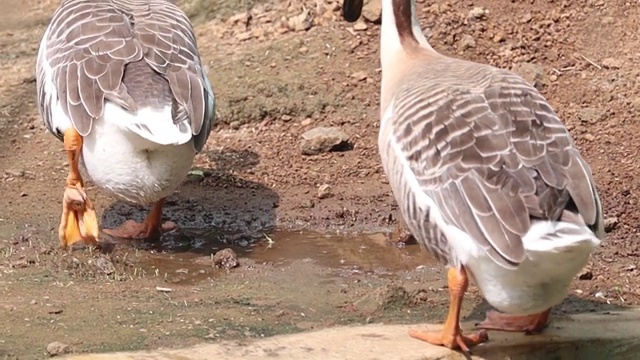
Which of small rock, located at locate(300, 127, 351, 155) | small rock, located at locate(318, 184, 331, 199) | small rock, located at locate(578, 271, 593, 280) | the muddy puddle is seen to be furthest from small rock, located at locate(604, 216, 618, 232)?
small rock, located at locate(300, 127, 351, 155)

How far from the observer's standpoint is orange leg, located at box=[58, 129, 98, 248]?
6621mm

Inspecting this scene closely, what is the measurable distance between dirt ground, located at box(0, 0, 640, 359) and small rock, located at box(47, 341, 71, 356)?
99 millimetres

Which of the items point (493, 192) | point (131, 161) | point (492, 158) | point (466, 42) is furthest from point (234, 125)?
point (493, 192)

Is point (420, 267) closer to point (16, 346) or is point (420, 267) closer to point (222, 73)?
point (16, 346)

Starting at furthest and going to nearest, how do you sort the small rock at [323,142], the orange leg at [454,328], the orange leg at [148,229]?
the small rock at [323,142]
the orange leg at [148,229]
the orange leg at [454,328]

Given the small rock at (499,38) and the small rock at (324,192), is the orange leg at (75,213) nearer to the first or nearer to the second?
the small rock at (324,192)

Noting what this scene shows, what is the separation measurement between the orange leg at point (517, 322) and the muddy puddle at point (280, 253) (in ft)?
3.94

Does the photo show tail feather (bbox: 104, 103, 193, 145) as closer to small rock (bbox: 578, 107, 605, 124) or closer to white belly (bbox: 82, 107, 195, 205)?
white belly (bbox: 82, 107, 195, 205)

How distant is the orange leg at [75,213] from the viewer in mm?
6621

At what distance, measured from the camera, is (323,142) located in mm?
8320

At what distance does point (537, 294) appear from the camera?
15.6ft

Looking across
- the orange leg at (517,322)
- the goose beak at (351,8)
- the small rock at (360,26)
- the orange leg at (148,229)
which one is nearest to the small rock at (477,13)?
the small rock at (360,26)

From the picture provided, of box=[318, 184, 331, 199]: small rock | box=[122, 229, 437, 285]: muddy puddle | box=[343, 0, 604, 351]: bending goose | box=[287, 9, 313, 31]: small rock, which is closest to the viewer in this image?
box=[343, 0, 604, 351]: bending goose

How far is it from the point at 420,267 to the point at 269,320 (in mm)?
1423
